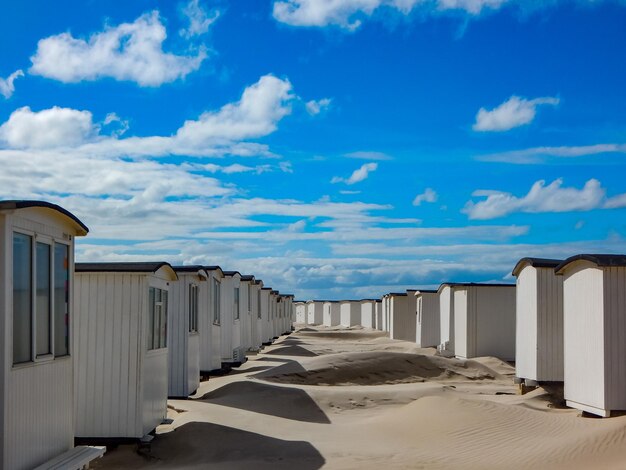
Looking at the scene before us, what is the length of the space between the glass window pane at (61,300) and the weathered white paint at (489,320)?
2074cm

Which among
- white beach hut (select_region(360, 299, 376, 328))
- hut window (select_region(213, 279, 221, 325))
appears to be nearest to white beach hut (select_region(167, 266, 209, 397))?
hut window (select_region(213, 279, 221, 325))

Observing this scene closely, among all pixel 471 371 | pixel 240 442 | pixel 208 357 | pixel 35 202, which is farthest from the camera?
pixel 471 371

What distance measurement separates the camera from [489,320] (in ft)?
95.1

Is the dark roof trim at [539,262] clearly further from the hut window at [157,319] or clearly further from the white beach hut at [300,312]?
the white beach hut at [300,312]

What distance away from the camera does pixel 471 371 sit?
89.7 ft

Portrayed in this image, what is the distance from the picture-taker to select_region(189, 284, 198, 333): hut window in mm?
19062

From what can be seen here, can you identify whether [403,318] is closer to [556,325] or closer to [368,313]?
[368,313]

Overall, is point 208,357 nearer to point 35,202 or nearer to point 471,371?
point 471,371

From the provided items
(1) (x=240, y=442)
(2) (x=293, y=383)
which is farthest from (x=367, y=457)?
(2) (x=293, y=383)

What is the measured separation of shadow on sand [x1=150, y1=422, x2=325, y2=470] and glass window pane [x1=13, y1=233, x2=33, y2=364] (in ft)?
14.5

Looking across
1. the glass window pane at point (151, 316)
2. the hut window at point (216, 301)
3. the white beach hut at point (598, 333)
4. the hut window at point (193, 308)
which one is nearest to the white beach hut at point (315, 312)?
the hut window at point (216, 301)

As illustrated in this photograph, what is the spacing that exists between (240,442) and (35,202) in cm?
686

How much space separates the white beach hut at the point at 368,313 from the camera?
62.5m

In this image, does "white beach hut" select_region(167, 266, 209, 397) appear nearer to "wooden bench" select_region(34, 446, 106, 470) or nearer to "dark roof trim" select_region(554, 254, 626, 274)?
"wooden bench" select_region(34, 446, 106, 470)
